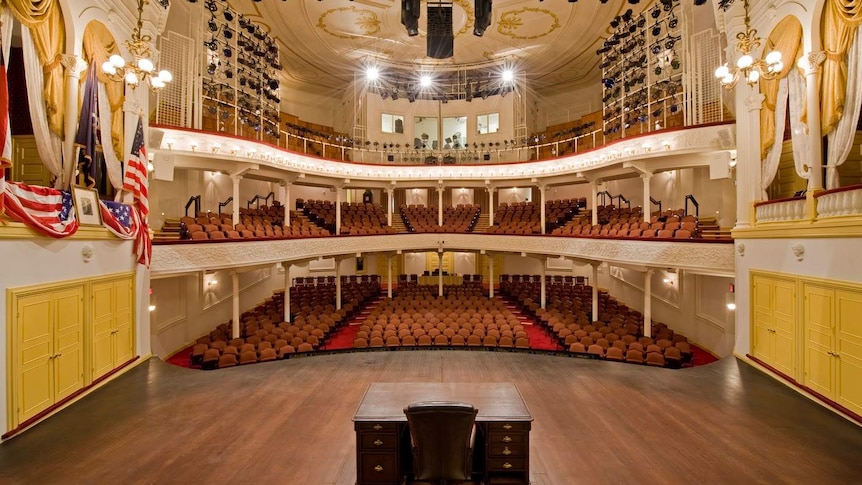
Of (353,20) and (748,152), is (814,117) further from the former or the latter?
(353,20)

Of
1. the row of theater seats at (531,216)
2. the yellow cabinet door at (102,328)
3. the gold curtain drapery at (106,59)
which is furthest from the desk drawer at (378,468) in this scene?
Answer: the row of theater seats at (531,216)

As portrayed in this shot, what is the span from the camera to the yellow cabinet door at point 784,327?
6828 mm

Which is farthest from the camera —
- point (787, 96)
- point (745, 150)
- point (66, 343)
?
point (745, 150)

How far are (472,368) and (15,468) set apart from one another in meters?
6.75

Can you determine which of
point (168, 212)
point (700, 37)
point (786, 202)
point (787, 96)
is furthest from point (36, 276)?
point (700, 37)

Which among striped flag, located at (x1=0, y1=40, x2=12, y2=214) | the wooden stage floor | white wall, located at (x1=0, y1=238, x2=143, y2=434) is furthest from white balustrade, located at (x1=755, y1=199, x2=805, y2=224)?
white wall, located at (x1=0, y1=238, x2=143, y2=434)

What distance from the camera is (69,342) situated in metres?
6.36

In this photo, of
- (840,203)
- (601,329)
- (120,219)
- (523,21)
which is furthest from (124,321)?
(523,21)

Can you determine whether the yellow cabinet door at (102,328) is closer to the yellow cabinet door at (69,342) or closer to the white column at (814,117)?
the yellow cabinet door at (69,342)

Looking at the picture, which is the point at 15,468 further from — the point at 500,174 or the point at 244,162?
the point at 500,174

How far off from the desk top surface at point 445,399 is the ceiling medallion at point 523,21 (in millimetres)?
15298

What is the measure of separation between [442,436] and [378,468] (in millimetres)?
897

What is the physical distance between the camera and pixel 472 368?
8.31 meters

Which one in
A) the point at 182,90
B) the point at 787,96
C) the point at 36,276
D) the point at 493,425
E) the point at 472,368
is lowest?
the point at 472,368
